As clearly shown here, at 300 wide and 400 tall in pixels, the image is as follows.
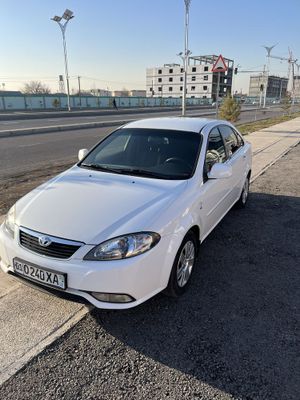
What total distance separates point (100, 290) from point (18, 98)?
4377cm

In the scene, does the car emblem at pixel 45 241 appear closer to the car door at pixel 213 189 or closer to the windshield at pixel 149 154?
the windshield at pixel 149 154

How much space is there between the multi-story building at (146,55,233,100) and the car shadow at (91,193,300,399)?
110m

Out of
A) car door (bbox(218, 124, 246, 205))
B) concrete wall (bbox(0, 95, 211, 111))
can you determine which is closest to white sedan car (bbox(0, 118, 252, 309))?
car door (bbox(218, 124, 246, 205))

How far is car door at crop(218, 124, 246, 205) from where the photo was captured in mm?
4680

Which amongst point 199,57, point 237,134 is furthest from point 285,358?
point 199,57

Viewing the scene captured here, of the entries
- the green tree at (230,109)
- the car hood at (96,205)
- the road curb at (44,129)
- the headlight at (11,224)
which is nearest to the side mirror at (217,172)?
the car hood at (96,205)

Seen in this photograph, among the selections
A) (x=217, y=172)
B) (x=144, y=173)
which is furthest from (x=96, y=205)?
(x=217, y=172)

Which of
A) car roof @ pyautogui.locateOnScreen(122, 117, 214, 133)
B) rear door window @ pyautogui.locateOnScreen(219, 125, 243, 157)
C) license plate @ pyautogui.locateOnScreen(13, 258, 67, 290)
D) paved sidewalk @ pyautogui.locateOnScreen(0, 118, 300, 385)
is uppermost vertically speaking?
car roof @ pyautogui.locateOnScreen(122, 117, 214, 133)

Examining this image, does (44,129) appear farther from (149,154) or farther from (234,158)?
(149,154)

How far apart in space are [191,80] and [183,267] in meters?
124

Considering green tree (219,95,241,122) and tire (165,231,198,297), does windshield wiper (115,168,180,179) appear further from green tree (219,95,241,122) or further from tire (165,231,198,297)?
green tree (219,95,241,122)

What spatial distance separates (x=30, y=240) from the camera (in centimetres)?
269

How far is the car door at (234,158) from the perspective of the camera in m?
4.68

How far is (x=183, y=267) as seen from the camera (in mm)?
3154
